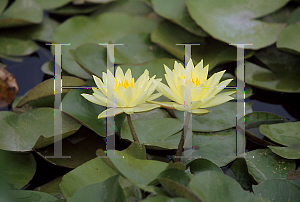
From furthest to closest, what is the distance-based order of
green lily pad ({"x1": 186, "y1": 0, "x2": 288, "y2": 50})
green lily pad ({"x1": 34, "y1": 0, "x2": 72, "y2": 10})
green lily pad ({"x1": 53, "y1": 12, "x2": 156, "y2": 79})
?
green lily pad ({"x1": 34, "y1": 0, "x2": 72, "y2": 10}) → green lily pad ({"x1": 53, "y1": 12, "x2": 156, "y2": 79}) → green lily pad ({"x1": 186, "y1": 0, "x2": 288, "y2": 50})

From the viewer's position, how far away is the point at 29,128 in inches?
39.9

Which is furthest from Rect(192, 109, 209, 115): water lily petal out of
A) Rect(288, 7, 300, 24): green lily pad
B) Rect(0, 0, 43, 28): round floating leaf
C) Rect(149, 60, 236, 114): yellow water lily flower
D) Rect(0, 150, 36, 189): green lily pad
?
Rect(0, 0, 43, 28): round floating leaf

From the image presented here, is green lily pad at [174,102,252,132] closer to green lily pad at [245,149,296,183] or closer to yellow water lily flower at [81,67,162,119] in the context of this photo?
green lily pad at [245,149,296,183]

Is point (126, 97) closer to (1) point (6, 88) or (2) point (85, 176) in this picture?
(2) point (85, 176)

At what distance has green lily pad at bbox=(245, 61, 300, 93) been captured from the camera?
1.27 m

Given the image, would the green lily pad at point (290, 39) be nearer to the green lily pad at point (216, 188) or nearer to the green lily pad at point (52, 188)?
the green lily pad at point (216, 188)

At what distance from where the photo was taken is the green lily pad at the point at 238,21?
1.36 metres

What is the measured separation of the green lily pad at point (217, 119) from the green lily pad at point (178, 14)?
0.52 metres

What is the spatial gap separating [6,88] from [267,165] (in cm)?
123

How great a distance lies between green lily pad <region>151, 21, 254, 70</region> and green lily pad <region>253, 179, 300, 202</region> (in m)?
0.75

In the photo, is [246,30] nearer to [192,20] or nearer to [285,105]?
[192,20]

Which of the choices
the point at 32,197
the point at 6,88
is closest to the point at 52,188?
the point at 32,197

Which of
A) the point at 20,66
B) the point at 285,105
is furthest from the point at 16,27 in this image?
the point at 285,105

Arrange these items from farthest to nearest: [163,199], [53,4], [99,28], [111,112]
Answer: [53,4], [99,28], [111,112], [163,199]
